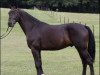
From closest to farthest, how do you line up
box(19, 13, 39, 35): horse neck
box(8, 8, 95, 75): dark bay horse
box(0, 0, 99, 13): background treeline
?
1. box(8, 8, 95, 75): dark bay horse
2. box(19, 13, 39, 35): horse neck
3. box(0, 0, 99, 13): background treeline

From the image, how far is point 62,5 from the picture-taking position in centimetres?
8044

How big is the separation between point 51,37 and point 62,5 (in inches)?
2770

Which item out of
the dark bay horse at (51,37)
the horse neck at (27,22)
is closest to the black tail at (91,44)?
the dark bay horse at (51,37)

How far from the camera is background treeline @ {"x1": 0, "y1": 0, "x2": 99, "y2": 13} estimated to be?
79.3 metres

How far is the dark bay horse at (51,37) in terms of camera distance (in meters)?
10.4

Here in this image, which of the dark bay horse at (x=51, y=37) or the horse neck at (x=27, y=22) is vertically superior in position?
the horse neck at (x=27, y=22)

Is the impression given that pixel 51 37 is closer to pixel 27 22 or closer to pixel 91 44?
pixel 27 22

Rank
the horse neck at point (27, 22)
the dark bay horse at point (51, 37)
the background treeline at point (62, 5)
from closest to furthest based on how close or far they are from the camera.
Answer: the dark bay horse at point (51, 37), the horse neck at point (27, 22), the background treeline at point (62, 5)

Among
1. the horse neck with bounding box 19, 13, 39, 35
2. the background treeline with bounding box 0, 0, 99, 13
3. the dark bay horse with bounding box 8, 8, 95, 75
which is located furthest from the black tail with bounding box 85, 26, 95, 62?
the background treeline with bounding box 0, 0, 99, 13

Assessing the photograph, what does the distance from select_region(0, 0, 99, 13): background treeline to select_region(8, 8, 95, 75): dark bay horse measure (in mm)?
66297

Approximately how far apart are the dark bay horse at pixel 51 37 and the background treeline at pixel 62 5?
218 ft

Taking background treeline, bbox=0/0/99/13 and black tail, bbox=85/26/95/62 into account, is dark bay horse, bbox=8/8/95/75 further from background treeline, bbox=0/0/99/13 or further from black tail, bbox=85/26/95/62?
background treeline, bbox=0/0/99/13

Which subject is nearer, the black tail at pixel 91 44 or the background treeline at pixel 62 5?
the black tail at pixel 91 44

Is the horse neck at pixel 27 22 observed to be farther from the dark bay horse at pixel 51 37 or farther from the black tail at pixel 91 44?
the black tail at pixel 91 44
